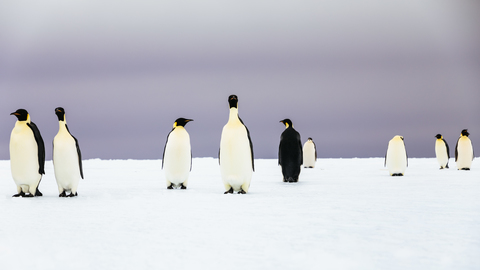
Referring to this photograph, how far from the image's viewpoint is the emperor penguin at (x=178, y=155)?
8.00 metres

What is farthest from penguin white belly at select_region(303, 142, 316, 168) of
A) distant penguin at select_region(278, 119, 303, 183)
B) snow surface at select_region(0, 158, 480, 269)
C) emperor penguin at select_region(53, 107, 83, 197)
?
emperor penguin at select_region(53, 107, 83, 197)

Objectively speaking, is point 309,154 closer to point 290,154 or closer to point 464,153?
point 464,153

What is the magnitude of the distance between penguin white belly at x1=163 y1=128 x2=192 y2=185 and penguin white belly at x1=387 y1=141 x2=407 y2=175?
6367 millimetres

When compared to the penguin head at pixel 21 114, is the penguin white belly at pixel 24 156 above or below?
below

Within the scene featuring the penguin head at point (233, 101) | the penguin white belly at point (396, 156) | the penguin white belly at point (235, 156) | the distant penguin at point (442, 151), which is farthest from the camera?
the distant penguin at point (442, 151)

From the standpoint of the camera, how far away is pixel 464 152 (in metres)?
15.0

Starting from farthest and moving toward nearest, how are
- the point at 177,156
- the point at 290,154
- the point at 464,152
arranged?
the point at 464,152 < the point at 290,154 < the point at 177,156

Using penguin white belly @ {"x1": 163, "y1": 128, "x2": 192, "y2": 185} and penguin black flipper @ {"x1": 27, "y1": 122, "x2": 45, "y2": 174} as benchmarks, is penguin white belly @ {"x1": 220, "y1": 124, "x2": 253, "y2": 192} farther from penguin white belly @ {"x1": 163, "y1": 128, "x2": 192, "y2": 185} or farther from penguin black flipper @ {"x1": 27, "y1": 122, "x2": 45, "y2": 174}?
penguin black flipper @ {"x1": 27, "y1": 122, "x2": 45, "y2": 174}

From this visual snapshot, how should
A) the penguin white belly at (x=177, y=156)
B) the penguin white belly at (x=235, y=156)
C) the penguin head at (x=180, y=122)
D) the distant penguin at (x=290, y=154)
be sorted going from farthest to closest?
the distant penguin at (x=290, y=154) < the penguin head at (x=180, y=122) < the penguin white belly at (x=177, y=156) < the penguin white belly at (x=235, y=156)

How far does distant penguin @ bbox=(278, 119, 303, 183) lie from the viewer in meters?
9.70

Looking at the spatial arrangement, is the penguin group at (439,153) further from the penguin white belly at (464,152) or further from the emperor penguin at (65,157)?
the emperor penguin at (65,157)

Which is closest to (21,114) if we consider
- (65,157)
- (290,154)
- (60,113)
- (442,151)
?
(60,113)

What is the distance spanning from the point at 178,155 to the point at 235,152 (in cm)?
143

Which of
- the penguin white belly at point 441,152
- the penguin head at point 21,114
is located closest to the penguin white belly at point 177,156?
the penguin head at point 21,114
